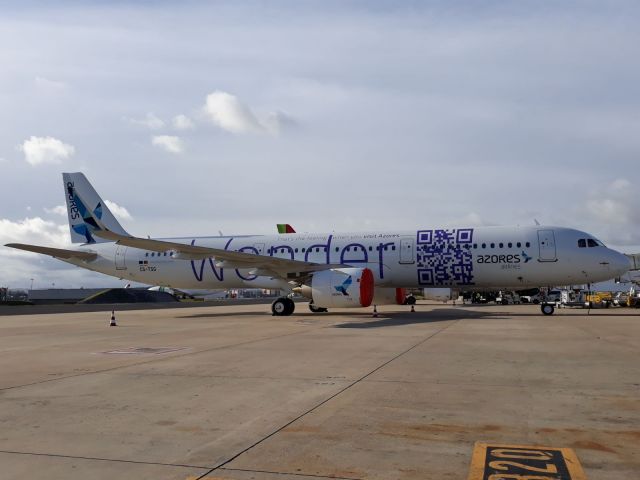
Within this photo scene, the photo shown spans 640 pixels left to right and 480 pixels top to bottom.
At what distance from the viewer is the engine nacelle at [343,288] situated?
68.7ft

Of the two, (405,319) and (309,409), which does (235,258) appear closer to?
(405,319)

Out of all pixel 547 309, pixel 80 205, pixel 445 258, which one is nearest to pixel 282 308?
pixel 445 258

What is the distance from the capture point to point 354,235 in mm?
25375

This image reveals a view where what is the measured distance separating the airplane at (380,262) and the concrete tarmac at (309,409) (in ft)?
34.0

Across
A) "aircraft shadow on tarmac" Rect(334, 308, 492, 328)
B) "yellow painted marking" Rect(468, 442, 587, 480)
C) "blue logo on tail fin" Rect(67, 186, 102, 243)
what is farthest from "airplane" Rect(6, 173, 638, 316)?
"yellow painted marking" Rect(468, 442, 587, 480)

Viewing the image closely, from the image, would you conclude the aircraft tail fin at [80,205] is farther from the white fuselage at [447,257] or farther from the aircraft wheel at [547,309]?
the aircraft wheel at [547,309]

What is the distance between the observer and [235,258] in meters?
23.2

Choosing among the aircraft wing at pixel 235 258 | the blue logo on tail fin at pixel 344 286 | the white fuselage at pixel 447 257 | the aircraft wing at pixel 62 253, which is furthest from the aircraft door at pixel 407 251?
the aircraft wing at pixel 62 253

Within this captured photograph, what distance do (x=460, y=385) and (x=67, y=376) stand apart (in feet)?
18.6

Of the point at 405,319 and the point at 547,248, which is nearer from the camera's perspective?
the point at 405,319

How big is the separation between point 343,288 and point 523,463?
55.2ft

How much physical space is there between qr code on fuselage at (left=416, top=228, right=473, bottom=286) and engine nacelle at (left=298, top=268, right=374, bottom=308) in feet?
10.5

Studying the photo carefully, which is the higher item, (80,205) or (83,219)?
(80,205)

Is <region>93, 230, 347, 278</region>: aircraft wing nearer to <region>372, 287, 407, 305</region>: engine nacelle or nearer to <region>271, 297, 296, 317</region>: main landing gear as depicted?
<region>271, 297, 296, 317</region>: main landing gear
